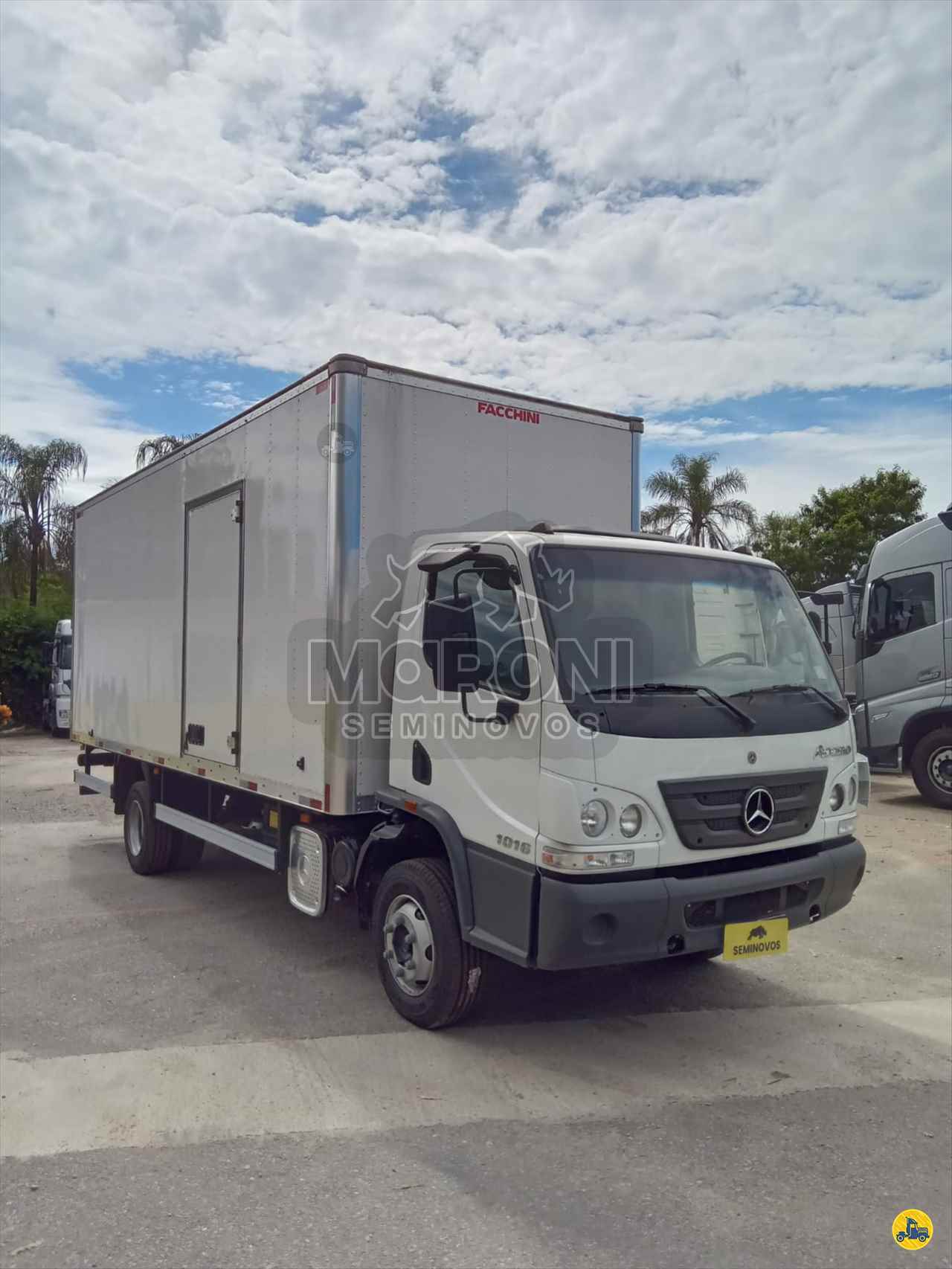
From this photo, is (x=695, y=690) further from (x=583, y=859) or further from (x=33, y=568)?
(x=33, y=568)

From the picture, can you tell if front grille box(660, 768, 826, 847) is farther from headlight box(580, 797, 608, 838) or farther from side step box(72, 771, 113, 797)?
side step box(72, 771, 113, 797)

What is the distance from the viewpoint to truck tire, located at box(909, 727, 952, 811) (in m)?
11.8

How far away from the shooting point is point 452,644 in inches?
182

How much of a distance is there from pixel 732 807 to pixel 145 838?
5.65m

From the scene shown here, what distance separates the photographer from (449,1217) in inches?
128

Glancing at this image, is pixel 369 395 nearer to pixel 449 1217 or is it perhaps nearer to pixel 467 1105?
pixel 467 1105

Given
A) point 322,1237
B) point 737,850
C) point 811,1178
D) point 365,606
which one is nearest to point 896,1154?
point 811,1178

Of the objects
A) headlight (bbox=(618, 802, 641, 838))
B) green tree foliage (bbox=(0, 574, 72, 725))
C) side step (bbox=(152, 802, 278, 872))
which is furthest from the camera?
green tree foliage (bbox=(0, 574, 72, 725))

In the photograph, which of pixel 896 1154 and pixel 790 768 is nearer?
pixel 896 1154

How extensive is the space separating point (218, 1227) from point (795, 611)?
3836mm

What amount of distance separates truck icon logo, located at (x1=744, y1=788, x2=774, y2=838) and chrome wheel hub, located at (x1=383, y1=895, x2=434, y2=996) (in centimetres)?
159

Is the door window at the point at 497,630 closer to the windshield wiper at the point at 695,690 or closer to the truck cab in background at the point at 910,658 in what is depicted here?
the windshield wiper at the point at 695,690

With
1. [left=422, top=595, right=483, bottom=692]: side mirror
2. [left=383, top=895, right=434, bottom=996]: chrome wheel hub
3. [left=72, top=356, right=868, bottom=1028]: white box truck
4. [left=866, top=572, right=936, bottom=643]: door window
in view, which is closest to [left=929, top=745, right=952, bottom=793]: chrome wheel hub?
[left=866, top=572, right=936, bottom=643]: door window

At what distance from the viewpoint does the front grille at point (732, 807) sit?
4.18 meters
